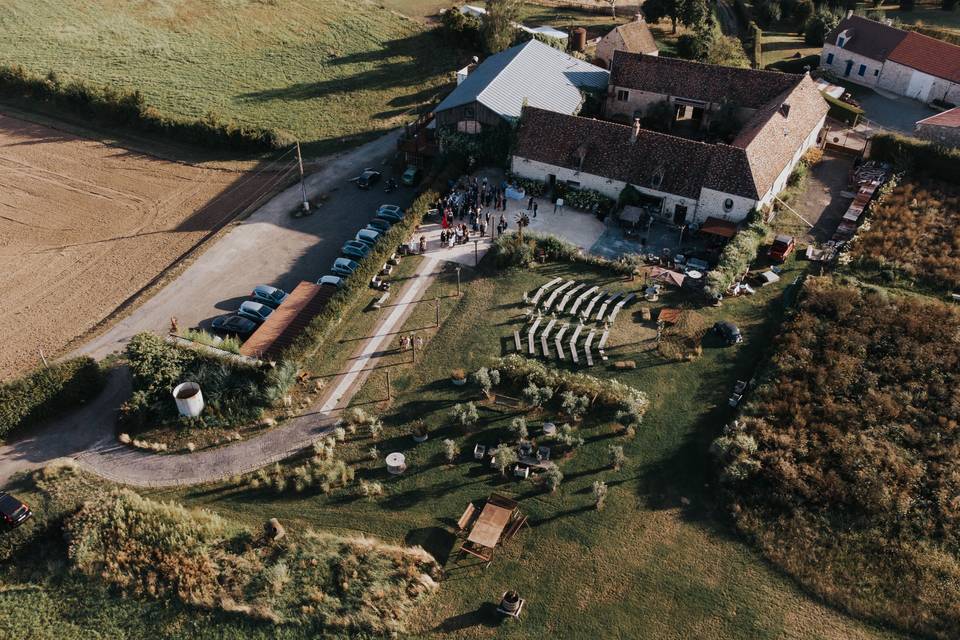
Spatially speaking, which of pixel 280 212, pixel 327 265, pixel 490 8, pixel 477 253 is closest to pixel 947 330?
pixel 477 253

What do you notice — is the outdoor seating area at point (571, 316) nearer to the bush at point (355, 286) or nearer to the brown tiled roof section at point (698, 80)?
the bush at point (355, 286)

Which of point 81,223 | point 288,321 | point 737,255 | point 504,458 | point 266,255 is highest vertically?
point 737,255

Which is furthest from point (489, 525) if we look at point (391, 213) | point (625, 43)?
point (625, 43)

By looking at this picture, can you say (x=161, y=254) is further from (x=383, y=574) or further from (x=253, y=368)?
(x=383, y=574)

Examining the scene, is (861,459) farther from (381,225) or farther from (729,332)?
(381,225)

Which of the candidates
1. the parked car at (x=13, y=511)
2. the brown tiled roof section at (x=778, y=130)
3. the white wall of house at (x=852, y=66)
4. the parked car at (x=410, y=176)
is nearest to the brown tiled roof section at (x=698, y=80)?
the brown tiled roof section at (x=778, y=130)

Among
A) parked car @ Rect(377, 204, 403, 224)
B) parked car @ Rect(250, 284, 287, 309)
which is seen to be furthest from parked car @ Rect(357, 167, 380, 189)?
parked car @ Rect(250, 284, 287, 309)

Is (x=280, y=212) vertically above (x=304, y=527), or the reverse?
(x=280, y=212)

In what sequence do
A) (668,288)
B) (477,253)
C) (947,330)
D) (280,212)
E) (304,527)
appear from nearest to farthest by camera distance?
(304,527) < (947,330) < (668,288) < (477,253) < (280,212)
